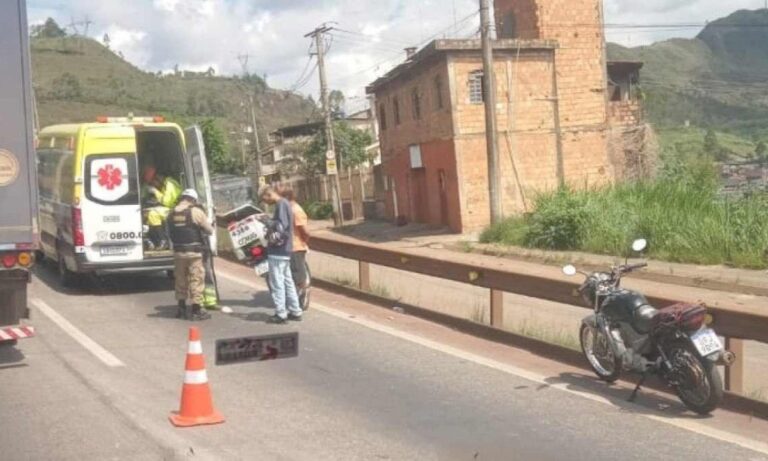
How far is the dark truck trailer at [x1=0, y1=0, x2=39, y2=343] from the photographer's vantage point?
856cm

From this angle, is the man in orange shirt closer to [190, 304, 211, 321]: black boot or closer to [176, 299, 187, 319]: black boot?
[190, 304, 211, 321]: black boot

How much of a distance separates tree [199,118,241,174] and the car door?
3774 centimetres

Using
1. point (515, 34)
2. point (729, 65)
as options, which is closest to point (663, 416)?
point (515, 34)

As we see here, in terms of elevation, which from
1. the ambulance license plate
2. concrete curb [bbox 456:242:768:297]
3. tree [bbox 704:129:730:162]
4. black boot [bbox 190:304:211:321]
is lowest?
concrete curb [bbox 456:242:768:297]

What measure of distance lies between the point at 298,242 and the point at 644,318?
5458 millimetres

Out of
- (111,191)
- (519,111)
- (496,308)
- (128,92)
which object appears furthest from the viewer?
(128,92)

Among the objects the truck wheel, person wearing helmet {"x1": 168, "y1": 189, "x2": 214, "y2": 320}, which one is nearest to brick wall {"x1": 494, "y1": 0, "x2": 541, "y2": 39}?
the truck wheel

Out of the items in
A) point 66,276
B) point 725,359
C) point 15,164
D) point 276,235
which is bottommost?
point 725,359

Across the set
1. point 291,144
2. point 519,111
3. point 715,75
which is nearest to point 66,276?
point 519,111

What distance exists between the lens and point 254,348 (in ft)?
25.5

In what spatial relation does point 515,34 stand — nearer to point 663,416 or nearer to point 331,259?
point 331,259

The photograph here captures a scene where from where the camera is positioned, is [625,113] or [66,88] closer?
[625,113]

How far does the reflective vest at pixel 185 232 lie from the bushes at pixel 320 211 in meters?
39.9

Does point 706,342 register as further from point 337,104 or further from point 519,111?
point 337,104
